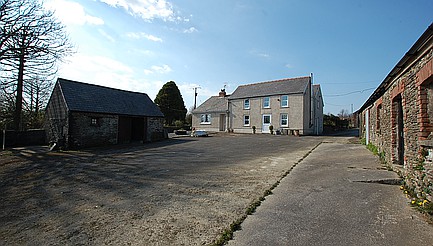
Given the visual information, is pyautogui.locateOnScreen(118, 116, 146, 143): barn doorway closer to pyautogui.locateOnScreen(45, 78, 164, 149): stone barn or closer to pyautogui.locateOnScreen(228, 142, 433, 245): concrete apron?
pyautogui.locateOnScreen(45, 78, 164, 149): stone barn

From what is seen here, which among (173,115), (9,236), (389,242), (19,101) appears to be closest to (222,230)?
(389,242)

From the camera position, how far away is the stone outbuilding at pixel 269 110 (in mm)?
29578

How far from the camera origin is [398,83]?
22.3ft

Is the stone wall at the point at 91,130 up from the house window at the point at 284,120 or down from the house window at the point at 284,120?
down

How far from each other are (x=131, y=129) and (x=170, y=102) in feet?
74.8

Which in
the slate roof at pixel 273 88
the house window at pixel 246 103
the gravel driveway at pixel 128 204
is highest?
Result: the slate roof at pixel 273 88

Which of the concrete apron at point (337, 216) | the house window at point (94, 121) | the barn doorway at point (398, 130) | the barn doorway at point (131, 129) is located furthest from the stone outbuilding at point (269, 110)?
the concrete apron at point (337, 216)

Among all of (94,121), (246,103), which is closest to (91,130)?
(94,121)

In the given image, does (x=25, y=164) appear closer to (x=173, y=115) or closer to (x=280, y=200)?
(x=280, y=200)

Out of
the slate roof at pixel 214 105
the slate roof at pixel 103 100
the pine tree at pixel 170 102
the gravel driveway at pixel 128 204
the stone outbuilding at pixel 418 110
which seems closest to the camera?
the gravel driveway at pixel 128 204

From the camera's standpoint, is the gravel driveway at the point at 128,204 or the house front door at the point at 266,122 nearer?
the gravel driveway at the point at 128,204

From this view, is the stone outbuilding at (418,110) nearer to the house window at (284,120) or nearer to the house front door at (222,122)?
the house window at (284,120)

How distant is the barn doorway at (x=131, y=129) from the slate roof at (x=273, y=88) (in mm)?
16441

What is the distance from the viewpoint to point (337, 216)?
427cm
